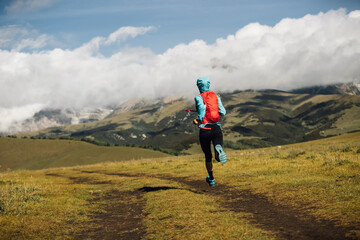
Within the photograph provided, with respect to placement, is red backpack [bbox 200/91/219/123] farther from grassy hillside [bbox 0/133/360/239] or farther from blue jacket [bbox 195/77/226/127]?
grassy hillside [bbox 0/133/360/239]

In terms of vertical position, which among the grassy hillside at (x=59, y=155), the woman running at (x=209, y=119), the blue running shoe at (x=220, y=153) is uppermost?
the woman running at (x=209, y=119)

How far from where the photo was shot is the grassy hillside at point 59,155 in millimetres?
173500

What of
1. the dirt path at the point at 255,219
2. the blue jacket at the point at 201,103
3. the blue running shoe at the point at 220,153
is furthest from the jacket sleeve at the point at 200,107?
the dirt path at the point at 255,219

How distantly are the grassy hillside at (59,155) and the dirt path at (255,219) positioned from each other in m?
157

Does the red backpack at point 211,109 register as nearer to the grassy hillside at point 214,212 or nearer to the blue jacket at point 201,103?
the blue jacket at point 201,103

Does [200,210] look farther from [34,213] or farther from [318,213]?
[34,213]

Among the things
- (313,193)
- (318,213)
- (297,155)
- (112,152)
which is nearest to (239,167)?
(297,155)

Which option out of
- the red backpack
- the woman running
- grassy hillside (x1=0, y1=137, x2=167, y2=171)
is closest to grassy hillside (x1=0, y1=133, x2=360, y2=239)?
the woman running

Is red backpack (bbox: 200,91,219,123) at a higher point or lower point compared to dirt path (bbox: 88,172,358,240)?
higher

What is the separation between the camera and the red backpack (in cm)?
1370

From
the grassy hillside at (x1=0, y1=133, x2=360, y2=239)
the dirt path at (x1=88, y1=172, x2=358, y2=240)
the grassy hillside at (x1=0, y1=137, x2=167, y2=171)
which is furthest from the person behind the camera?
the grassy hillside at (x1=0, y1=137, x2=167, y2=171)

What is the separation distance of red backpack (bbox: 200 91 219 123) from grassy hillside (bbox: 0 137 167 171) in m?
157

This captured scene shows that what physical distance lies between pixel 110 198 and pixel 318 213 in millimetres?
11123

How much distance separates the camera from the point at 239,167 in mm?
22703
